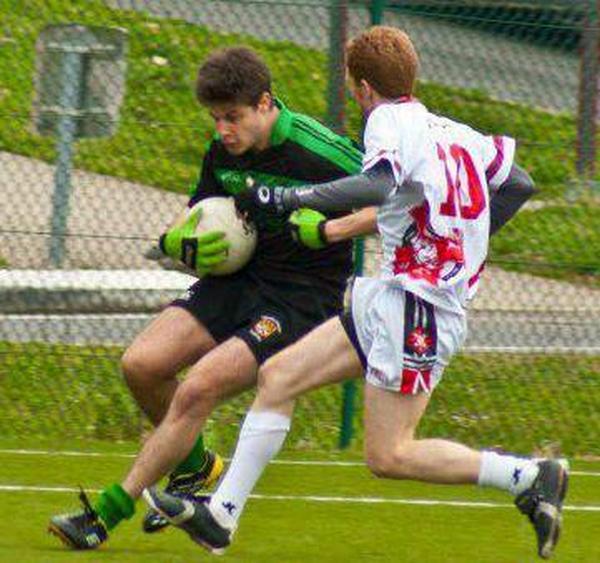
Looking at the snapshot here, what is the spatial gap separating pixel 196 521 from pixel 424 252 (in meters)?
1.12

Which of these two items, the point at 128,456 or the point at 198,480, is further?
the point at 128,456

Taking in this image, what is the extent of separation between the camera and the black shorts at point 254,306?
24.3 ft

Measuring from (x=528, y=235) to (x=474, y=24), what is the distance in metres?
1.14

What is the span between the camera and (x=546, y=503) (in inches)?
265

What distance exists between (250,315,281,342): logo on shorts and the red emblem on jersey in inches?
31.1

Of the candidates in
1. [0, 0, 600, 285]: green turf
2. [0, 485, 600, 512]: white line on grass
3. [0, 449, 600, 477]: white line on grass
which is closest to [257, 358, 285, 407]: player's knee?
[0, 485, 600, 512]: white line on grass

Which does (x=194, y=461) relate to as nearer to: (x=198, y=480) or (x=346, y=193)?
(x=198, y=480)

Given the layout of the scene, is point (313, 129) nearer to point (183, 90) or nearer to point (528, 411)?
point (528, 411)

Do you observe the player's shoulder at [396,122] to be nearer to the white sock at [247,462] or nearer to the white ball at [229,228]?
the white ball at [229,228]

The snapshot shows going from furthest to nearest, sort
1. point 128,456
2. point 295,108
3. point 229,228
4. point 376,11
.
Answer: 1. point 295,108
2. point 376,11
3. point 128,456
4. point 229,228

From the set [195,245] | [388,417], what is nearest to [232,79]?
[195,245]

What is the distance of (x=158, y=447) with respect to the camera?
711 centimetres

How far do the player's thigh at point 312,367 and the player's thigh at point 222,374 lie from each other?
0.27 metres

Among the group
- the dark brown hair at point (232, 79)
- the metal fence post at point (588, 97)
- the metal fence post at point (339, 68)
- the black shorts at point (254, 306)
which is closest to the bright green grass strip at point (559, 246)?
the metal fence post at point (588, 97)
